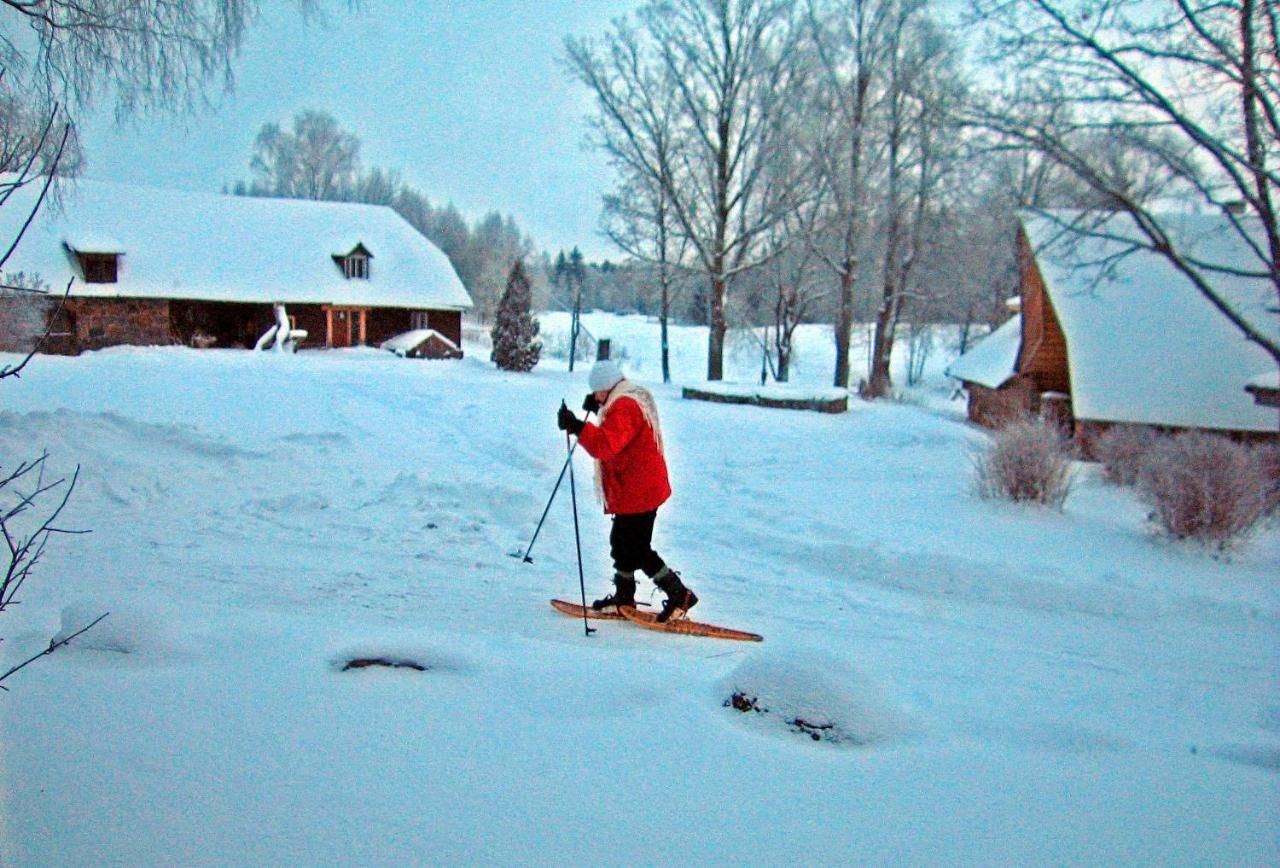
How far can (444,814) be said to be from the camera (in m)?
2.62

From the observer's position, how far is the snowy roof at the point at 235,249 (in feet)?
88.2

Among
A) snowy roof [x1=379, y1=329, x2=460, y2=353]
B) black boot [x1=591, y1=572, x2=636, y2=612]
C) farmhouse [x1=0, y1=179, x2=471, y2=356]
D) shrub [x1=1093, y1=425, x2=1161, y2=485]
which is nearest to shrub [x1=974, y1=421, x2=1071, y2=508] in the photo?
shrub [x1=1093, y1=425, x2=1161, y2=485]

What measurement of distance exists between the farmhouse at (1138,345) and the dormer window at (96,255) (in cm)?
2746

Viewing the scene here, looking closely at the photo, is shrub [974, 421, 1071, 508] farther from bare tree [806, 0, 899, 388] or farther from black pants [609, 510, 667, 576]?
bare tree [806, 0, 899, 388]

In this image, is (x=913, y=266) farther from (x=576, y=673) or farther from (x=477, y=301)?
(x=477, y=301)

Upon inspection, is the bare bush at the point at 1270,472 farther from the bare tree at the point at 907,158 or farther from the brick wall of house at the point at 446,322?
the brick wall of house at the point at 446,322

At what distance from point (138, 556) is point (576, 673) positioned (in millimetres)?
4040

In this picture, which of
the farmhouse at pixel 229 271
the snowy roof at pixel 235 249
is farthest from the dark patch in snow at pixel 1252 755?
the snowy roof at pixel 235 249

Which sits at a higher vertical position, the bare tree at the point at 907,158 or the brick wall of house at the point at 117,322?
the bare tree at the point at 907,158

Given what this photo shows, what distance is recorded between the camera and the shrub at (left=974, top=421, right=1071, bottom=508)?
9523 mm

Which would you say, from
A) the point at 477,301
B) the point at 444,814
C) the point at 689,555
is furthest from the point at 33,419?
the point at 477,301

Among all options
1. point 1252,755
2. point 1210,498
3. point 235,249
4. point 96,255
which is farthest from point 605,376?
point 235,249

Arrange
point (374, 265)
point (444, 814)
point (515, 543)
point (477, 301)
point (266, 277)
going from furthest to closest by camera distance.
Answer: point (477, 301) → point (374, 265) → point (266, 277) → point (515, 543) → point (444, 814)

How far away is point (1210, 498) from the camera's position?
26.8 feet
